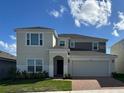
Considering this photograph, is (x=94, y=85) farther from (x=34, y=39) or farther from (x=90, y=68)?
(x=34, y=39)

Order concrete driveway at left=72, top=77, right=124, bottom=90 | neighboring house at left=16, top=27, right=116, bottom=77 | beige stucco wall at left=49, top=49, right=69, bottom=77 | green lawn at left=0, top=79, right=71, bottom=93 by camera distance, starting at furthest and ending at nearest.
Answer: neighboring house at left=16, top=27, right=116, bottom=77 < beige stucco wall at left=49, top=49, right=69, bottom=77 < concrete driveway at left=72, top=77, right=124, bottom=90 < green lawn at left=0, top=79, right=71, bottom=93

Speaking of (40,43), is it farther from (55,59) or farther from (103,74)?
(103,74)

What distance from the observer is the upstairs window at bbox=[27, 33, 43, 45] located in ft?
106

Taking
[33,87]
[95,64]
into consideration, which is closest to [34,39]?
[95,64]

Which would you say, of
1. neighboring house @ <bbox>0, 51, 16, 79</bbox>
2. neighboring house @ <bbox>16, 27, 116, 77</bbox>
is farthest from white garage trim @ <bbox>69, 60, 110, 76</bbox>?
neighboring house @ <bbox>0, 51, 16, 79</bbox>

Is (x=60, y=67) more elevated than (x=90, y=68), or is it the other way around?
(x=60, y=67)

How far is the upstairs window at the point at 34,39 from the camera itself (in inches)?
1273

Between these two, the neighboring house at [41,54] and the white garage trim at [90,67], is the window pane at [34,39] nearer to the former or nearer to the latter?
the neighboring house at [41,54]

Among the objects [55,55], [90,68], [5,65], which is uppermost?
[55,55]

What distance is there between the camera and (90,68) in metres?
34.6

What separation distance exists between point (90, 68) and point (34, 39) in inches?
349

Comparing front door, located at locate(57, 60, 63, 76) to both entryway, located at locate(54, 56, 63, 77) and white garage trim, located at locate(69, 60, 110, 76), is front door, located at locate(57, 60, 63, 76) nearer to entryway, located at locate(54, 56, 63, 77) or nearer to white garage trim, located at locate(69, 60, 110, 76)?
entryway, located at locate(54, 56, 63, 77)

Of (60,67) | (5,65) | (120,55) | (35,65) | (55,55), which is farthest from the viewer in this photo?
(120,55)

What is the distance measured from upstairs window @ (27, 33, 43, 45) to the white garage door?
583 cm
